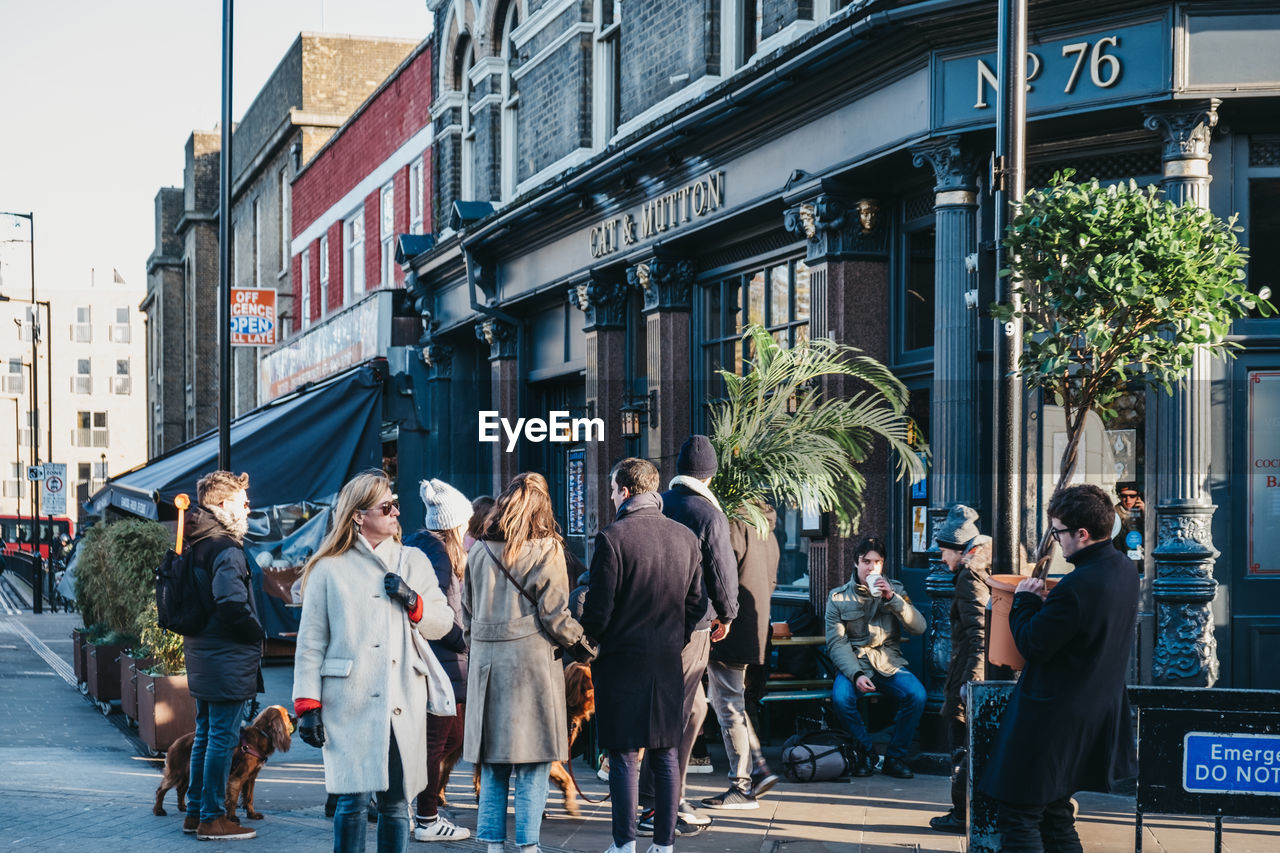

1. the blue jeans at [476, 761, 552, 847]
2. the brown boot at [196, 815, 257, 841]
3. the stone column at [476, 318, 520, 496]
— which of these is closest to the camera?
the blue jeans at [476, 761, 552, 847]

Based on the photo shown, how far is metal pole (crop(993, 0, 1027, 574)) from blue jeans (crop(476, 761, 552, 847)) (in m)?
2.41

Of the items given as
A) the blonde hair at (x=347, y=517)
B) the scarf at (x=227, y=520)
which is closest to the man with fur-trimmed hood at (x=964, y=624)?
the blonde hair at (x=347, y=517)

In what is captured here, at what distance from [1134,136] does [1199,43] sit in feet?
2.29

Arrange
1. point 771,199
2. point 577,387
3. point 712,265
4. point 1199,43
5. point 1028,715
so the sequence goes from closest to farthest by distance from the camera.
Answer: point 1028,715 → point 1199,43 → point 771,199 → point 712,265 → point 577,387

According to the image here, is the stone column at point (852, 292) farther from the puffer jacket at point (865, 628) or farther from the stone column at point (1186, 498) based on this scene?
the stone column at point (1186, 498)

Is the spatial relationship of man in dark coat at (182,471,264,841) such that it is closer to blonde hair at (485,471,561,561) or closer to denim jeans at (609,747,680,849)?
blonde hair at (485,471,561,561)

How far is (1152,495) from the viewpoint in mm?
9352

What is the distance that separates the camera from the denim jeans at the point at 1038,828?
18.7 feet

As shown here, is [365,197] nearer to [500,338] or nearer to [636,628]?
[500,338]

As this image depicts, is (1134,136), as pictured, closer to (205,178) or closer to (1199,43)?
(1199,43)

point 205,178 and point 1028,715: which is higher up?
point 205,178

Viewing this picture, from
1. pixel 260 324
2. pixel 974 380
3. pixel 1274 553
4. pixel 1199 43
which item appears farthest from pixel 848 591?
pixel 260 324

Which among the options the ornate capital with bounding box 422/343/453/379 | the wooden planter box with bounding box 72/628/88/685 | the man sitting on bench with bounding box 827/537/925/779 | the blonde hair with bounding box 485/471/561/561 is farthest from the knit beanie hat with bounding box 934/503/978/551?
the ornate capital with bounding box 422/343/453/379

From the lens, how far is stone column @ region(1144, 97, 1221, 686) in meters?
9.05
